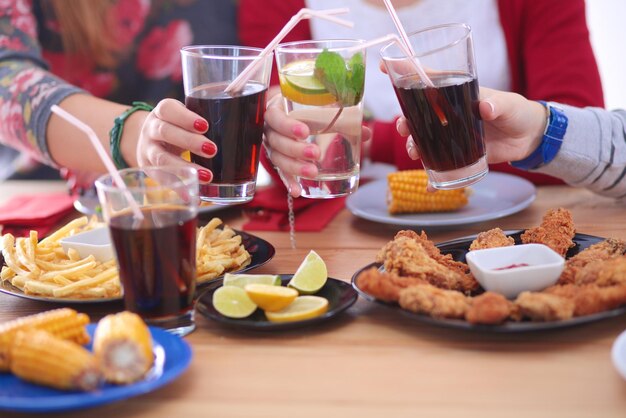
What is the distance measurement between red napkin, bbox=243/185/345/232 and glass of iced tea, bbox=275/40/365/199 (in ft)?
1.20

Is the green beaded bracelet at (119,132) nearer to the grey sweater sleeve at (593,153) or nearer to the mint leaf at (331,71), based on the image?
the mint leaf at (331,71)

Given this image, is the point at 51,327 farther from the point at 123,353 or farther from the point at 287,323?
the point at 287,323

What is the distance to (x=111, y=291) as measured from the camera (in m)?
1.37

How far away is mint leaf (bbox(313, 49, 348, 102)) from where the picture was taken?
1.40 m

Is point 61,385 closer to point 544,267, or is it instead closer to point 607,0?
point 544,267

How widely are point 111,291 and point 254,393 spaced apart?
1.37ft

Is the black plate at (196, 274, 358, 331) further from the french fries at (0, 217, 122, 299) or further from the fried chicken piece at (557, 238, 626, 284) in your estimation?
the fried chicken piece at (557, 238, 626, 284)

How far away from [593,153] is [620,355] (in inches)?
36.3

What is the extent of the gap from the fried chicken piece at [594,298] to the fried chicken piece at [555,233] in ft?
0.84

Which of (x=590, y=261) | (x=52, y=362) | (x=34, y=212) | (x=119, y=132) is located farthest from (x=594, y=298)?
(x=34, y=212)

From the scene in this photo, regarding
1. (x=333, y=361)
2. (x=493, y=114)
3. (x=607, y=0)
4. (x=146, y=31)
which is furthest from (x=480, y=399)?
(x=607, y=0)

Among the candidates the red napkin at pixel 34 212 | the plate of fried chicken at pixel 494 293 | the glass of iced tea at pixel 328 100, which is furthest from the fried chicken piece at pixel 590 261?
the red napkin at pixel 34 212

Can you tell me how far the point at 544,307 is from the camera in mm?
1127

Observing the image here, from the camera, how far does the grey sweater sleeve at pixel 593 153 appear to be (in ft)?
6.03
